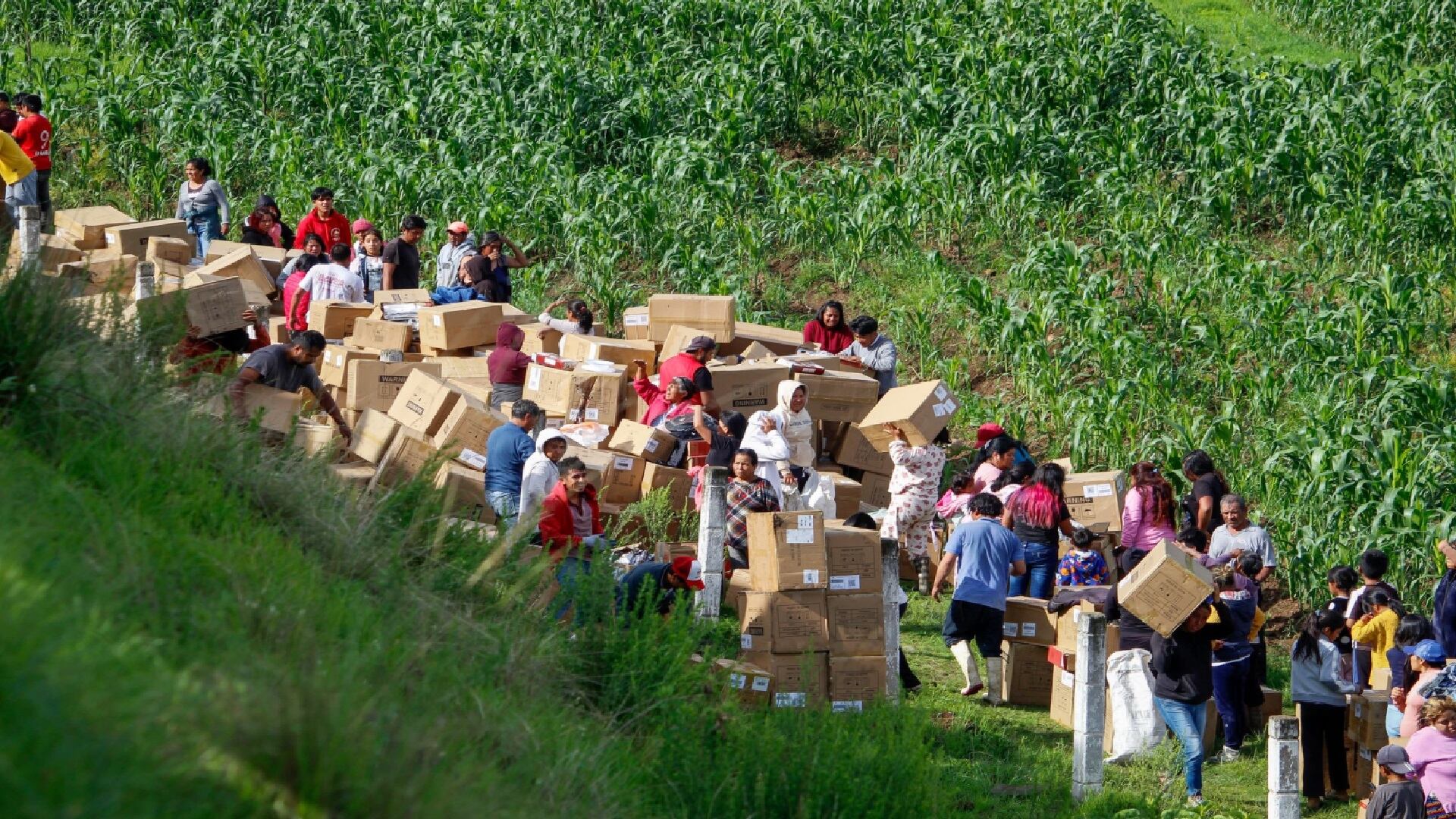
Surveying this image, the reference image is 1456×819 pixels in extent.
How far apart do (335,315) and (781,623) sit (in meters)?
6.83

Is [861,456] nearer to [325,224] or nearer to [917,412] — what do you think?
[917,412]

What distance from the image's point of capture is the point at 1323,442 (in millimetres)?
13461

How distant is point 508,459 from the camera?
1136cm

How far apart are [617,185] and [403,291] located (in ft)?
17.3

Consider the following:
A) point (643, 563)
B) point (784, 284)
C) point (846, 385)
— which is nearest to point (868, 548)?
point (643, 563)

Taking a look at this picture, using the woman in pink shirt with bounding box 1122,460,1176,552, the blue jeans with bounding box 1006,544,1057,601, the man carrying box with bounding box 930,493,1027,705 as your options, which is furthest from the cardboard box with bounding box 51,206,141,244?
the woman in pink shirt with bounding box 1122,460,1176,552

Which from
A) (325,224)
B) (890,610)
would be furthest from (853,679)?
(325,224)

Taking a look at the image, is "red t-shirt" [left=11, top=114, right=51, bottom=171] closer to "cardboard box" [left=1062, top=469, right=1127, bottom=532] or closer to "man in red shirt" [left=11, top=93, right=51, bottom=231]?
"man in red shirt" [left=11, top=93, right=51, bottom=231]

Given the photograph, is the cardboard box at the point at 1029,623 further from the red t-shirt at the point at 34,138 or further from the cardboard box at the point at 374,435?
the red t-shirt at the point at 34,138

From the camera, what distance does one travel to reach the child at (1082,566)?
11.5 m

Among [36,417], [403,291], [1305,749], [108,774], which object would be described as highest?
[403,291]

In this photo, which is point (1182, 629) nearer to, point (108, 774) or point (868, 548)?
point (868, 548)

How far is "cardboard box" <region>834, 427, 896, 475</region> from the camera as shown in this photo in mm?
14273

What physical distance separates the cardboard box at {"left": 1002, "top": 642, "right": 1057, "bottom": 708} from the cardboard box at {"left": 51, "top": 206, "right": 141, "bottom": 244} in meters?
10.9
